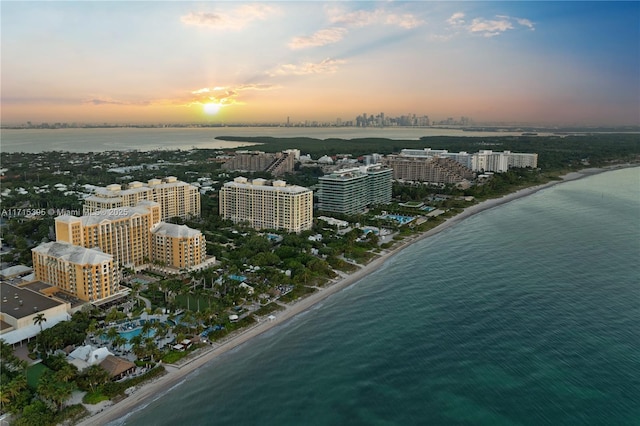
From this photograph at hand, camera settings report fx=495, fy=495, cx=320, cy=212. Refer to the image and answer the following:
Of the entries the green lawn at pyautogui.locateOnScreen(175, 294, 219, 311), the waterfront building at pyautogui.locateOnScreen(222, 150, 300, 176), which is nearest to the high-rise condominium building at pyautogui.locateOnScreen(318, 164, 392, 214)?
the green lawn at pyautogui.locateOnScreen(175, 294, 219, 311)

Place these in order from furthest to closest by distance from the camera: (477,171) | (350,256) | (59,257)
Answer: (477,171) < (350,256) < (59,257)

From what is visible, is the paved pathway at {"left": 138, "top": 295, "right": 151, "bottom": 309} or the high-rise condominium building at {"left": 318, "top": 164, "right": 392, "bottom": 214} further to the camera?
the high-rise condominium building at {"left": 318, "top": 164, "right": 392, "bottom": 214}

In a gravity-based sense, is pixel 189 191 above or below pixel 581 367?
above

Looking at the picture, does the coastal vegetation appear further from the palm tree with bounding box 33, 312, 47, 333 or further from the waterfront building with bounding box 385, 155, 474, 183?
the waterfront building with bounding box 385, 155, 474, 183

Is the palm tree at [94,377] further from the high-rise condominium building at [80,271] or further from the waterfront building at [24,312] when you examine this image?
the high-rise condominium building at [80,271]

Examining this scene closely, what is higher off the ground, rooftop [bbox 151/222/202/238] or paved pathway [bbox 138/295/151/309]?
rooftop [bbox 151/222/202/238]

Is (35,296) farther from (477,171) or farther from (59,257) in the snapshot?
(477,171)

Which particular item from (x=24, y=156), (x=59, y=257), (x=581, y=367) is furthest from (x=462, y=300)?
(x=24, y=156)
